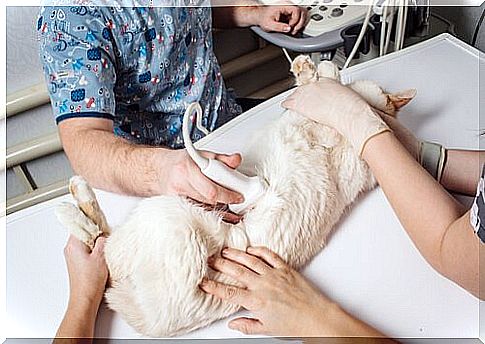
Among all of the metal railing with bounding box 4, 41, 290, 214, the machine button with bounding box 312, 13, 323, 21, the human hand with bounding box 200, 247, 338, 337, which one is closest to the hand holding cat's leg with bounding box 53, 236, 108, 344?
the human hand with bounding box 200, 247, 338, 337

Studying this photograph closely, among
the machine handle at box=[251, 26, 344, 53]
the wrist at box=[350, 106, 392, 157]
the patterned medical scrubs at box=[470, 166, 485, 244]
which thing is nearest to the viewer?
the patterned medical scrubs at box=[470, 166, 485, 244]

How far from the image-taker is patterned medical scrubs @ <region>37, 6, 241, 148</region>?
720 millimetres

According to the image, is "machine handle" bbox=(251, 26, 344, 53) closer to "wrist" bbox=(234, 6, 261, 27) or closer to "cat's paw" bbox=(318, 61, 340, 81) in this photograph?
"wrist" bbox=(234, 6, 261, 27)

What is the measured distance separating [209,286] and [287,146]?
0.17 metres

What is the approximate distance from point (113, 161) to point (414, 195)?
0.31 metres

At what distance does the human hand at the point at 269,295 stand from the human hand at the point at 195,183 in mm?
51

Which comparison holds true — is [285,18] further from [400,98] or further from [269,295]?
[269,295]

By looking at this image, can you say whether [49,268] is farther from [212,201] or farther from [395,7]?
[395,7]

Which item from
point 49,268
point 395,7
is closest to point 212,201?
point 49,268

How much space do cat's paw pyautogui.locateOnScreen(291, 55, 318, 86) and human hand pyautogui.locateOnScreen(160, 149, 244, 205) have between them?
17 centimetres

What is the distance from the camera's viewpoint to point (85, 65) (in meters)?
0.72

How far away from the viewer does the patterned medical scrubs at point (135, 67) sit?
720 millimetres

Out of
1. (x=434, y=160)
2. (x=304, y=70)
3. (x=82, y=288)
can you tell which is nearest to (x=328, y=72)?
(x=304, y=70)

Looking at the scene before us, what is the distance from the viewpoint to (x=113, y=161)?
68 centimetres
